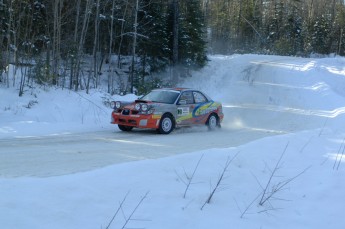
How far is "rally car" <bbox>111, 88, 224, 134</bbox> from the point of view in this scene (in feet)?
41.7

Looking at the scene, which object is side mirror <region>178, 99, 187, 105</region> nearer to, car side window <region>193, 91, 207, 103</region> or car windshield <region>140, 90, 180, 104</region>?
car windshield <region>140, 90, 180, 104</region>

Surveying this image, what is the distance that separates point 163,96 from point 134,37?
13110 mm

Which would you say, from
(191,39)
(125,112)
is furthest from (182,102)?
(191,39)

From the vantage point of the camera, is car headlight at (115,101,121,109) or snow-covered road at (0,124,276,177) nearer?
snow-covered road at (0,124,276,177)

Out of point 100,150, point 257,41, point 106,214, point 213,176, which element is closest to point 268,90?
point 100,150

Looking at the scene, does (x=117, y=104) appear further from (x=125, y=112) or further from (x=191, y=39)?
(x=191, y=39)

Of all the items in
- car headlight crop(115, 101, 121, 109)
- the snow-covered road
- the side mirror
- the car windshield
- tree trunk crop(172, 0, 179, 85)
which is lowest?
the snow-covered road

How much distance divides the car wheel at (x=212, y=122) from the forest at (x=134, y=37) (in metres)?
6.74

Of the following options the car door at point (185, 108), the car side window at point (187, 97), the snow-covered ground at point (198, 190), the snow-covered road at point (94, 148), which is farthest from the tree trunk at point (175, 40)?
the snow-covered ground at point (198, 190)

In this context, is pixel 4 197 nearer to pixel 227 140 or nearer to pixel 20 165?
pixel 20 165

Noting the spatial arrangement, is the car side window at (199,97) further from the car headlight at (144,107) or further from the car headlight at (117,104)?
the car headlight at (117,104)

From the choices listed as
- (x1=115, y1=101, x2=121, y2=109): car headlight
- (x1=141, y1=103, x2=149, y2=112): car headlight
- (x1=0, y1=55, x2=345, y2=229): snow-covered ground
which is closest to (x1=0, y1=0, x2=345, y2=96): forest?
(x1=115, y1=101, x2=121, y2=109): car headlight

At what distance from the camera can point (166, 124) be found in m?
13.1

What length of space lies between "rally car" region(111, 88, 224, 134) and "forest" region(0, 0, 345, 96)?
5029mm
